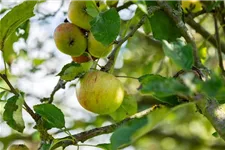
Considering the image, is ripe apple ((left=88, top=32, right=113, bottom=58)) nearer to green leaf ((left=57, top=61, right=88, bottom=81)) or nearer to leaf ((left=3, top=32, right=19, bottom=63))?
green leaf ((left=57, top=61, right=88, bottom=81))

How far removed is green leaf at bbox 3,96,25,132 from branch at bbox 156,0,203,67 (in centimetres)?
30

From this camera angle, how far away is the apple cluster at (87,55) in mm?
978

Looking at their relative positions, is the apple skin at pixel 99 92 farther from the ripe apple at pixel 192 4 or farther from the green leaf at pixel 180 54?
the ripe apple at pixel 192 4

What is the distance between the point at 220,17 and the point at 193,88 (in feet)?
2.79

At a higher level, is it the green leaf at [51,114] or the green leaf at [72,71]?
the green leaf at [72,71]

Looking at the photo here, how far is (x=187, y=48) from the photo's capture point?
0.75 meters

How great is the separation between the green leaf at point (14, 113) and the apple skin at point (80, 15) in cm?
23

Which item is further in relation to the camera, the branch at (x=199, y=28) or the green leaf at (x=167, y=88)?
the branch at (x=199, y=28)

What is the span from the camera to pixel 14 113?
969 millimetres

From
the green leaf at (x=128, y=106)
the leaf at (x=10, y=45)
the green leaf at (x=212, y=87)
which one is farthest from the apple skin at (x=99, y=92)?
the leaf at (x=10, y=45)

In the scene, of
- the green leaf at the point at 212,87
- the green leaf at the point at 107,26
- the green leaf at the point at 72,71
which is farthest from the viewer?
the green leaf at the point at 72,71

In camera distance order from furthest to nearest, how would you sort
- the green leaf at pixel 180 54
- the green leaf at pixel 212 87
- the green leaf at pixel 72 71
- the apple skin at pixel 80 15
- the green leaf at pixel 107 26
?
the apple skin at pixel 80 15 → the green leaf at pixel 72 71 → the green leaf at pixel 107 26 → the green leaf at pixel 180 54 → the green leaf at pixel 212 87

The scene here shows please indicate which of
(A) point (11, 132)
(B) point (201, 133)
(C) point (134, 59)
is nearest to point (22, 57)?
(A) point (11, 132)

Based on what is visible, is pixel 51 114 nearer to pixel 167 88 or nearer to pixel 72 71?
pixel 72 71
